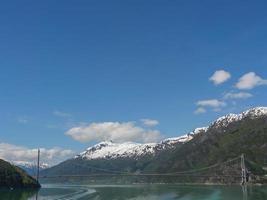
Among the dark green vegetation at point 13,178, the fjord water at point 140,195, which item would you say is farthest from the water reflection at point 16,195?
the dark green vegetation at point 13,178

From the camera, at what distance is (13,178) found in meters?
155

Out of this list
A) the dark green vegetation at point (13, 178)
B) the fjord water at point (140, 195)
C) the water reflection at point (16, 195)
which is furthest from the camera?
the dark green vegetation at point (13, 178)

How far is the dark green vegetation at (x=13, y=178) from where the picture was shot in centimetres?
15100

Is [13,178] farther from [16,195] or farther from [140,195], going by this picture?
[140,195]

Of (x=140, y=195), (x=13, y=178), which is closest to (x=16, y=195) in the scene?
(x=140, y=195)

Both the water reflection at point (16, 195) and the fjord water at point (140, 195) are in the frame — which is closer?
the water reflection at point (16, 195)

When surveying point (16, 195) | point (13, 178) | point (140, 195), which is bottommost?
point (140, 195)

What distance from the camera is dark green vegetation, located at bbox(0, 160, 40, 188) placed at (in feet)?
495

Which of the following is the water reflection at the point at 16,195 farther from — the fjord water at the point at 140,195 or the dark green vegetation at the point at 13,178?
the dark green vegetation at the point at 13,178

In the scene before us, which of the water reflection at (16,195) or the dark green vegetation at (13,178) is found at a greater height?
the dark green vegetation at (13,178)

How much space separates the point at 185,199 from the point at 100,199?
1962 cm

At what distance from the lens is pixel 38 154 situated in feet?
629

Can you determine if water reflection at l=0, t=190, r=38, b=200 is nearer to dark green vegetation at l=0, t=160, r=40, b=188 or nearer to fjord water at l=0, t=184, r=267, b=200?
fjord water at l=0, t=184, r=267, b=200

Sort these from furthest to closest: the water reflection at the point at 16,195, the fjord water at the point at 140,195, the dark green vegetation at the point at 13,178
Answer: the dark green vegetation at the point at 13,178
the fjord water at the point at 140,195
the water reflection at the point at 16,195
